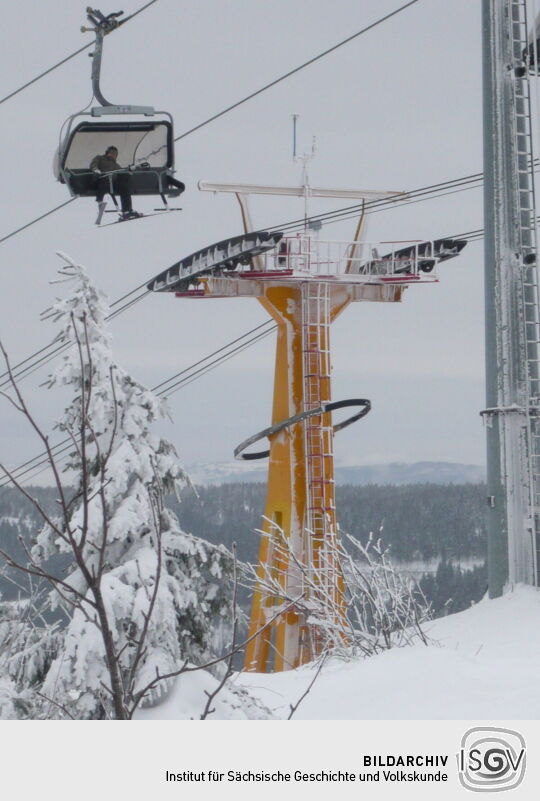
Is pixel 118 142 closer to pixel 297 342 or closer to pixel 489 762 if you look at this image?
pixel 489 762

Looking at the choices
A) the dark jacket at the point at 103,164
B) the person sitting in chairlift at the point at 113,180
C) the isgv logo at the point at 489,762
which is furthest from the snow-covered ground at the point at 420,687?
the dark jacket at the point at 103,164

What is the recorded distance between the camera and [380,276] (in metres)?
22.9

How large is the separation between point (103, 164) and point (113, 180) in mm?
230

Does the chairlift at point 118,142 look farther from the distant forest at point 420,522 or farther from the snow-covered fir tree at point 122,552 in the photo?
Result: the distant forest at point 420,522

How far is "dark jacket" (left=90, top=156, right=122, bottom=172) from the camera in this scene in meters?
9.77

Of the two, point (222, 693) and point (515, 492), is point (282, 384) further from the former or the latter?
point (222, 693)

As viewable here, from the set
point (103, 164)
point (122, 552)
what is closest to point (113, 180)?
point (103, 164)

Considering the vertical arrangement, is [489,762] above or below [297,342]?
below

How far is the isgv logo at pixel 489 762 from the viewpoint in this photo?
5.55m

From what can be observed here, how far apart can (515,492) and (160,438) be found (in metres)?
4.27

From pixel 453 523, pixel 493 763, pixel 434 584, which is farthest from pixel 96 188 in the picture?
pixel 453 523

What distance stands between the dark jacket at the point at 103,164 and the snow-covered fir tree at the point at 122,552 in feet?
4.01

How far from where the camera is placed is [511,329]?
13.7m

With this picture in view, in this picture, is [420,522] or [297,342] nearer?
[297,342]
